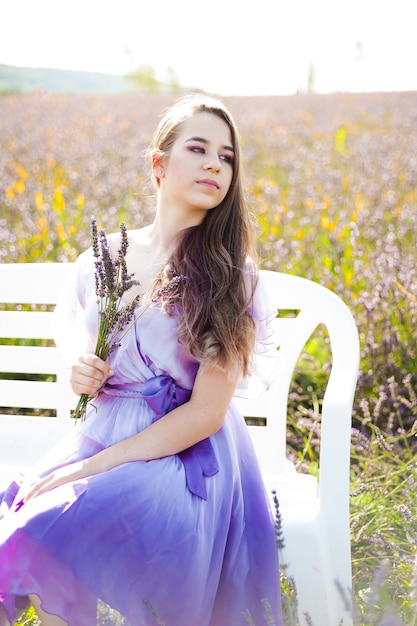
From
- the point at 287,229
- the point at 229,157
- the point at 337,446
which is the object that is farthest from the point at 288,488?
the point at 287,229

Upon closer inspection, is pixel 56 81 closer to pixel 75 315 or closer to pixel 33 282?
pixel 33 282

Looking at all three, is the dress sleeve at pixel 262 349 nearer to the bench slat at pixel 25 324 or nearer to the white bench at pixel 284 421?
the white bench at pixel 284 421

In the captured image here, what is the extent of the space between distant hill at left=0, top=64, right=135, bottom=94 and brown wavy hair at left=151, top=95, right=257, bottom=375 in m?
12.5

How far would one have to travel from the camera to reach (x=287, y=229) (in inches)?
169

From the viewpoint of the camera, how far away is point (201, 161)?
6.51 ft

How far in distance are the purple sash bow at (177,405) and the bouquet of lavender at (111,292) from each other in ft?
0.32

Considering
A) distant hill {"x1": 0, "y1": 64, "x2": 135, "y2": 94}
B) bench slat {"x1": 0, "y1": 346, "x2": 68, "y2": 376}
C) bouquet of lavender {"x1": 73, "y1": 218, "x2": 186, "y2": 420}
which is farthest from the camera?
distant hill {"x1": 0, "y1": 64, "x2": 135, "y2": 94}

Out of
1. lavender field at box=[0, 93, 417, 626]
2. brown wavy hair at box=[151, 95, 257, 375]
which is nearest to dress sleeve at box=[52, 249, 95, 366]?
brown wavy hair at box=[151, 95, 257, 375]

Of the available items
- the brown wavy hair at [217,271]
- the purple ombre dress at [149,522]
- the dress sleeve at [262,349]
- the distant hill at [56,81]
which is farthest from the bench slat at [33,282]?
the distant hill at [56,81]

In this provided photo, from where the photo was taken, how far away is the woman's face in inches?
78.2

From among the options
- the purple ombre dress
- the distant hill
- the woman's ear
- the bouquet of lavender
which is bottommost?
the purple ombre dress

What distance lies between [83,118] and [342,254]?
780cm

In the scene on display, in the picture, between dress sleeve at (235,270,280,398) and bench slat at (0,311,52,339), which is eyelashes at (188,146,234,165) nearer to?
dress sleeve at (235,270,280,398)

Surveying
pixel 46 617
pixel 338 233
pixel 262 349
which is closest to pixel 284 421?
pixel 262 349
